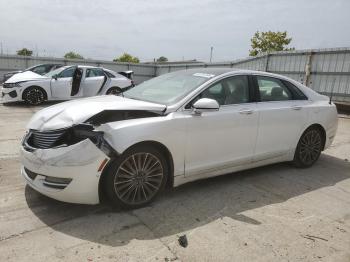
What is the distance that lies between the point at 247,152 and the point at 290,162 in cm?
143

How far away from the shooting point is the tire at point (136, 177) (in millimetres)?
3330

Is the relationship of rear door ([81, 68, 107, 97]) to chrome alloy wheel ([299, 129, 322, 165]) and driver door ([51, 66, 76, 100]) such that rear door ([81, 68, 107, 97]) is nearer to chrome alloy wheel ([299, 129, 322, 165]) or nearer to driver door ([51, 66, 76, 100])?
driver door ([51, 66, 76, 100])

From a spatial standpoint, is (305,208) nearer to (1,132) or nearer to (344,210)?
(344,210)

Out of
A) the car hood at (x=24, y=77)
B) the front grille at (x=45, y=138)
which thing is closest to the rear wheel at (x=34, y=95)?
the car hood at (x=24, y=77)

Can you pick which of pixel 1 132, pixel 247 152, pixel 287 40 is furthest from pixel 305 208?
pixel 287 40

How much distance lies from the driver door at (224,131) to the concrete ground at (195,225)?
1.33 ft

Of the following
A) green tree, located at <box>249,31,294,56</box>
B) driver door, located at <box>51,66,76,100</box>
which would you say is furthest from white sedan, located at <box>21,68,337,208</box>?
green tree, located at <box>249,31,294,56</box>

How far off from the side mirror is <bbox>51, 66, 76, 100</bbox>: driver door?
8845 millimetres

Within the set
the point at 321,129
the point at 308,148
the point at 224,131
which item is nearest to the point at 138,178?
the point at 224,131

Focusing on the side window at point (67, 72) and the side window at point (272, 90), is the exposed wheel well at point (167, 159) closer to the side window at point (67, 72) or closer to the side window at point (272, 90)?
the side window at point (272, 90)

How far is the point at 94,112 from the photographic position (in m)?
3.38

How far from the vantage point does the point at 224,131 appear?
4078 millimetres

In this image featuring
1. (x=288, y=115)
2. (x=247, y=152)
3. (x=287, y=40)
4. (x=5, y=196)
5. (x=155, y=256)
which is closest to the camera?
(x=155, y=256)

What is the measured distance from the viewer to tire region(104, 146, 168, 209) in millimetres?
3330
